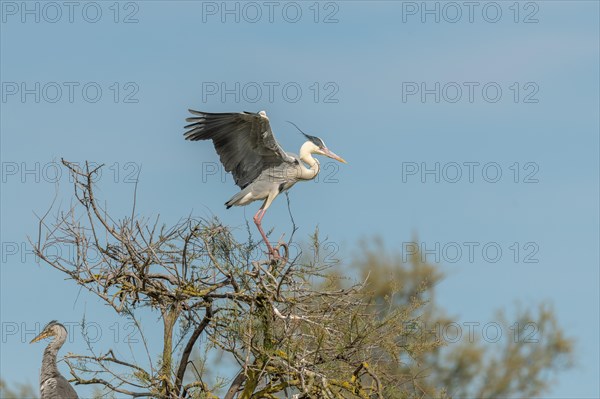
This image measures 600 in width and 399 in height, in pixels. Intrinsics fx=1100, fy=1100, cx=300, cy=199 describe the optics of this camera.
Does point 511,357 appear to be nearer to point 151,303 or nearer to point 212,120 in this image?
point 212,120

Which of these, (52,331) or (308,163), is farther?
(308,163)

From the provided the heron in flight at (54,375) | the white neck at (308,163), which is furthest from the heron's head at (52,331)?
the white neck at (308,163)

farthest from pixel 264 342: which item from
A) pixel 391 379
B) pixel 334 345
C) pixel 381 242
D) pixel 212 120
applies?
pixel 381 242

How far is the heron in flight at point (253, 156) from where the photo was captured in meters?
10.1

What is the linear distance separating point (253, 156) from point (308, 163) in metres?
0.58

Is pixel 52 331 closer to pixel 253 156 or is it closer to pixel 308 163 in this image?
pixel 253 156

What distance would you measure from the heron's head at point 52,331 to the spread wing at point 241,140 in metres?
2.22

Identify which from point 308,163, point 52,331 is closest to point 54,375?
point 52,331

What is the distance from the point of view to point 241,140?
10305 mm

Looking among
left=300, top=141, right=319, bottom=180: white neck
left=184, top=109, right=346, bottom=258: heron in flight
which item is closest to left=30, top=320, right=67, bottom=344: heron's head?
left=184, top=109, right=346, bottom=258: heron in flight

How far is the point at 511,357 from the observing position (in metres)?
19.3

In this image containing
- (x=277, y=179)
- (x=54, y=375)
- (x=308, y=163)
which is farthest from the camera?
(x=308, y=163)

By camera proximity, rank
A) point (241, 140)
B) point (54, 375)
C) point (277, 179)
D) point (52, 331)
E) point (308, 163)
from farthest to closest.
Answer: point (308, 163) → point (277, 179) → point (241, 140) → point (52, 331) → point (54, 375)

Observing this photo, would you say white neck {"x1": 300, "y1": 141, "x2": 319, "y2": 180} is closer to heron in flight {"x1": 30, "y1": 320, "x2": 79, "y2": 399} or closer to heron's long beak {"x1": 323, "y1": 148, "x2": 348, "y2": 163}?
heron's long beak {"x1": 323, "y1": 148, "x2": 348, "y2": 163}
